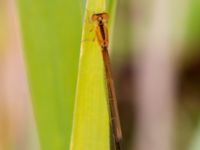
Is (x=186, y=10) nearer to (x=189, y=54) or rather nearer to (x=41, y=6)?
(x=189, y=54)

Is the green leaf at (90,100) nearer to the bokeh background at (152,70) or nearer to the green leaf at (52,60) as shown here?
the green leaf at (52,60)

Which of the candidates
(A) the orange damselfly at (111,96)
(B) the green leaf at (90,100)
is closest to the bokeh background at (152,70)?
(A) the orange damselfly at (111,96)

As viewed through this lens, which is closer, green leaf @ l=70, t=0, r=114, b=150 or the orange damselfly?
green leaf @ l=70, t=0, r=114, b=150

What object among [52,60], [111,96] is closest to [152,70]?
[111,96]

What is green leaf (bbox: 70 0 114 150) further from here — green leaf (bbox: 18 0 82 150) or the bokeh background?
the bokeh background

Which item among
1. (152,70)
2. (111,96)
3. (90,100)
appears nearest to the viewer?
(90,100)

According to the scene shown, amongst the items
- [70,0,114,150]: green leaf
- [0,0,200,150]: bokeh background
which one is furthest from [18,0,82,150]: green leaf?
[0,0,200,150]: bokeh background

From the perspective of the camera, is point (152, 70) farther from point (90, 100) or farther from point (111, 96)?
point (90, 100)
